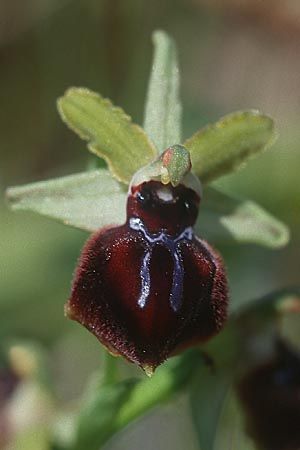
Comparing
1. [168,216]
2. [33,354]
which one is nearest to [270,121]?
[168,216]

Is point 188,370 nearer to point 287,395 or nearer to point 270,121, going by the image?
point 287,395

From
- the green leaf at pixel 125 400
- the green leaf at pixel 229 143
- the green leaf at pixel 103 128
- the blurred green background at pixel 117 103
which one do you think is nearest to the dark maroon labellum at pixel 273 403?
the green leaf at pixel 125 400

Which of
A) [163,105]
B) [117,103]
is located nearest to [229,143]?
[163,105]

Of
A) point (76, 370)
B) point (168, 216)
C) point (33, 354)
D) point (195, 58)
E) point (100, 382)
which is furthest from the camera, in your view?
point (195, 58)

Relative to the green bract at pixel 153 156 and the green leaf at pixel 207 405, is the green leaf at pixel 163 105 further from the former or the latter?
the green leaf at pixel 207 405

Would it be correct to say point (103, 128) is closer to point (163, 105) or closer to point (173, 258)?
point (163, 105)
